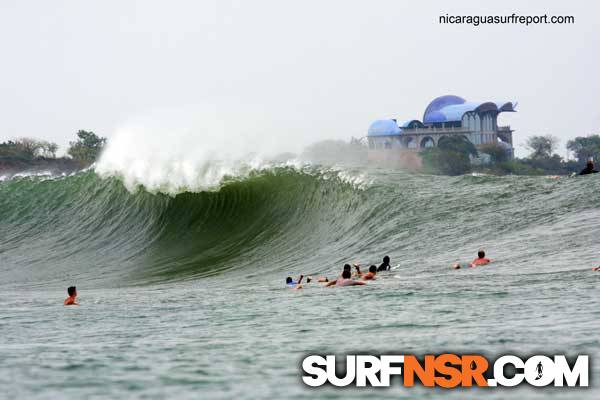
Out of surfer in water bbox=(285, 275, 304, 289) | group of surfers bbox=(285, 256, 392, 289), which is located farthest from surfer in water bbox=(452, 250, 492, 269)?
surfer in water bbox=(285, 275, 304, 289)

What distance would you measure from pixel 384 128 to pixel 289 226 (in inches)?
4123

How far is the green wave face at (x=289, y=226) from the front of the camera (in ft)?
69.3

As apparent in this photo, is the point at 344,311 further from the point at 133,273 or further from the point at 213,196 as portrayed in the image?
the point at 213,196

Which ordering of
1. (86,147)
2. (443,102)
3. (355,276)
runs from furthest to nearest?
(443,102)
(86,147)
(355,276)

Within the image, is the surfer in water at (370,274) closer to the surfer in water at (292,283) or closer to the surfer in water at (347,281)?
the surfer in water at (347,281)

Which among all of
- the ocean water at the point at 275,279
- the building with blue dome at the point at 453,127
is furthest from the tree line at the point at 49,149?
the ocean water at the point at 275,279

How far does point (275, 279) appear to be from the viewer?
67.2ft

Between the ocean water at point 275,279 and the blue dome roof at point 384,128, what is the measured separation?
9268 cm

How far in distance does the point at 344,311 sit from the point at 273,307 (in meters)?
1.45

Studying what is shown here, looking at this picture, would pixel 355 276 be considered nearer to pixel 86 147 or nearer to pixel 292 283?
pixel 292 283

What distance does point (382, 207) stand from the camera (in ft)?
89.0

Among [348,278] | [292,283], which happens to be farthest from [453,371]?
[292,283]

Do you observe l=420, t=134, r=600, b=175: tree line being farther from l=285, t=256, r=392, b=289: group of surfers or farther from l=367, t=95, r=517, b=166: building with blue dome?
l=285, t=256, r=392, b=289: group of surfers

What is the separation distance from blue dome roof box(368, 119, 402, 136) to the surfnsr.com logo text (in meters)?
121
